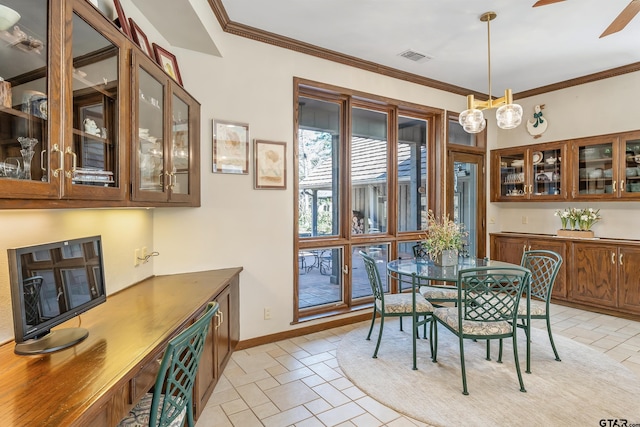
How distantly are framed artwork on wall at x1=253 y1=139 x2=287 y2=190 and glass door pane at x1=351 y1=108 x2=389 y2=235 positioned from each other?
3.27 ft

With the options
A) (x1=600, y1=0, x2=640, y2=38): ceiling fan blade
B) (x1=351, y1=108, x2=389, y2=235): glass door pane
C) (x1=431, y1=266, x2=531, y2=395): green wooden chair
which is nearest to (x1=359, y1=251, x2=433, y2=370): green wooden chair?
(x1=431, y1=266, x2=531, y2=395): green wooden chair

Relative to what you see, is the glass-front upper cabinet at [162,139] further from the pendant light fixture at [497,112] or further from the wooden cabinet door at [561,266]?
the wooden cabinet door at [561,266]

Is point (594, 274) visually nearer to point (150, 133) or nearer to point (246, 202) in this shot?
point (246, 202)

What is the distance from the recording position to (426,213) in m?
4.81

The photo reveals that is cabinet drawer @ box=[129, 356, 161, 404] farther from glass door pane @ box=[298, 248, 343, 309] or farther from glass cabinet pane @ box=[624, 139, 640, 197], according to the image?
glass cabinet pane @ box=[624, 139, 640, 197]

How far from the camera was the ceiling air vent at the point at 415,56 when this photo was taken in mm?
3789

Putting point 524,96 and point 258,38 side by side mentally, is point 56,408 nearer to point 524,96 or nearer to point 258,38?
point 258,38

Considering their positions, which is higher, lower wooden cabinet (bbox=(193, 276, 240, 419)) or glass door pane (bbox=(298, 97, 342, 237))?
glass door pane (bbox=(298, 97, 342, 237))

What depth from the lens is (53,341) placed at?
1439 millimetres

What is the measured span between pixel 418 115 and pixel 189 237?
3.51 metres

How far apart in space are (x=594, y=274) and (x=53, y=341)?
18.1 feet

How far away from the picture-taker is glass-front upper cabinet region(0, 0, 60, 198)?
1.12 m

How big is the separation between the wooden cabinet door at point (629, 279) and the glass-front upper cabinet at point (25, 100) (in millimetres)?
5536

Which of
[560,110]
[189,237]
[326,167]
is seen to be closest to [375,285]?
[326,167]
